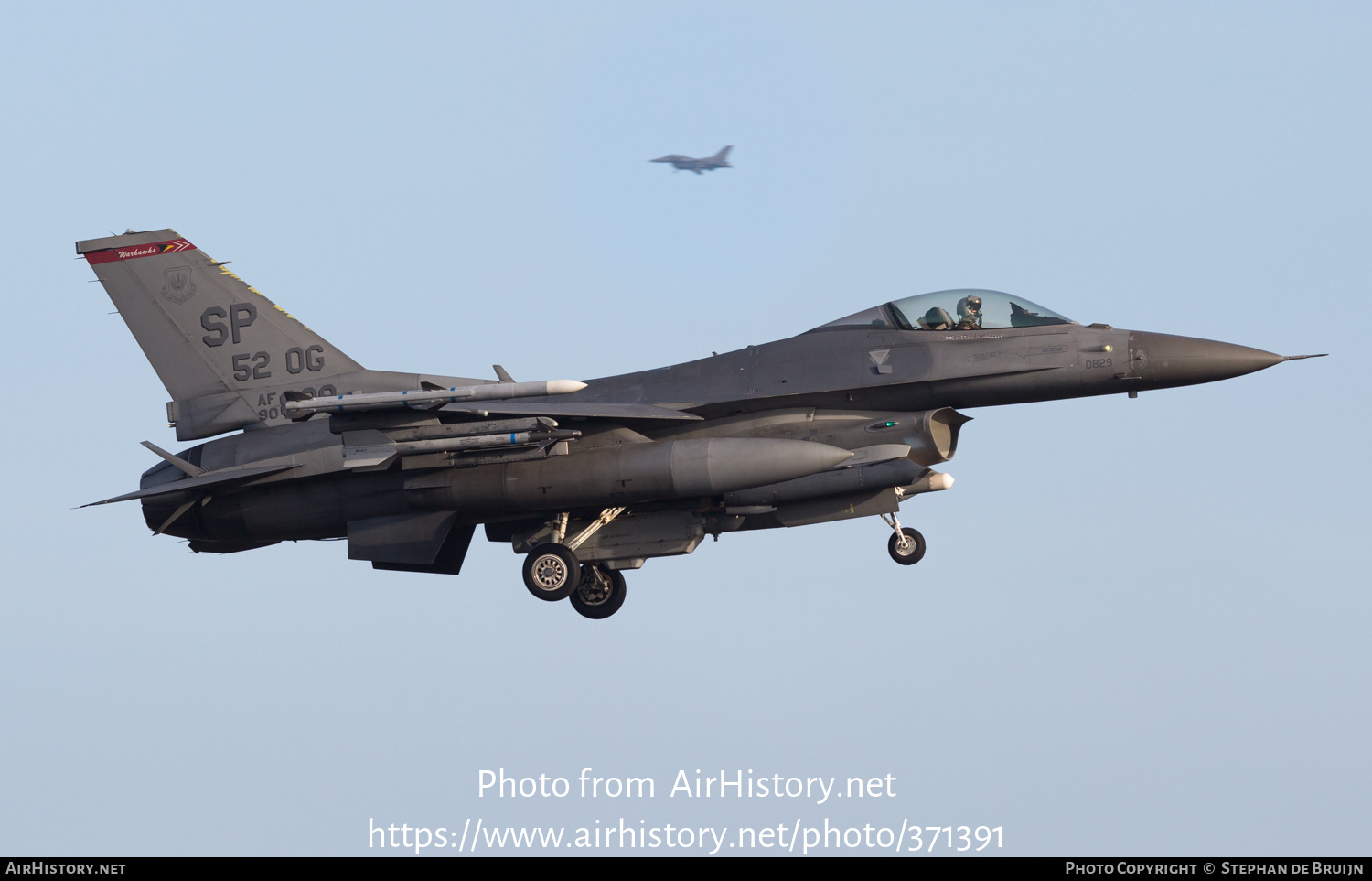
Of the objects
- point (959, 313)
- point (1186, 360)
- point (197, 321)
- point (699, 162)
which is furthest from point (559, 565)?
point (699, 162)

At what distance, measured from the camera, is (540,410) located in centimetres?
1852

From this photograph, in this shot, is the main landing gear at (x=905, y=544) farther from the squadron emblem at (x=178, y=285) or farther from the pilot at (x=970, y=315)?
the squadron emblem at (x=178, y=285)

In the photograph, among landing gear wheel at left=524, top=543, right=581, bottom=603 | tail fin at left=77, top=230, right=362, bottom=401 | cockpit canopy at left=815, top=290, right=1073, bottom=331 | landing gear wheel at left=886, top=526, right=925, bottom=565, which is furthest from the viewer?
tail fin at left=77, top=230, right=362, bottom=401

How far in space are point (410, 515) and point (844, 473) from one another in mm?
5024

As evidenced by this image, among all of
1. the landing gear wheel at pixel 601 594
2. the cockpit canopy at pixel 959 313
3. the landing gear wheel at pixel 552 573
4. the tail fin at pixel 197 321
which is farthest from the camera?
the tail fin at pixel 197 321

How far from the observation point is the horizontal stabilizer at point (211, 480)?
1934cm

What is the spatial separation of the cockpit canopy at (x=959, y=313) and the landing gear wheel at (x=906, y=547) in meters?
2.31

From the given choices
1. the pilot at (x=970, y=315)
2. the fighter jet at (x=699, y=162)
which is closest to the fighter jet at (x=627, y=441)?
the pilot at (x=970, y=315)

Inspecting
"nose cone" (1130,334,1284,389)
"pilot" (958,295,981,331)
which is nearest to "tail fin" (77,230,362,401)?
"pilot" (958,295,981,331)

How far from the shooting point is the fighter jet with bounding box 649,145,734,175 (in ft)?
116

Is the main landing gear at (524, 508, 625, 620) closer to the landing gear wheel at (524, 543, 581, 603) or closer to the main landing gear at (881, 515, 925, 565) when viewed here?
the landing gear wheel at (524, 543, 581, 603)

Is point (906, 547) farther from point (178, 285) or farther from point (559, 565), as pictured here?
point (178, 285)

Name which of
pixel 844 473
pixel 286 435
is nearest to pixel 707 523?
pixel 844 473
